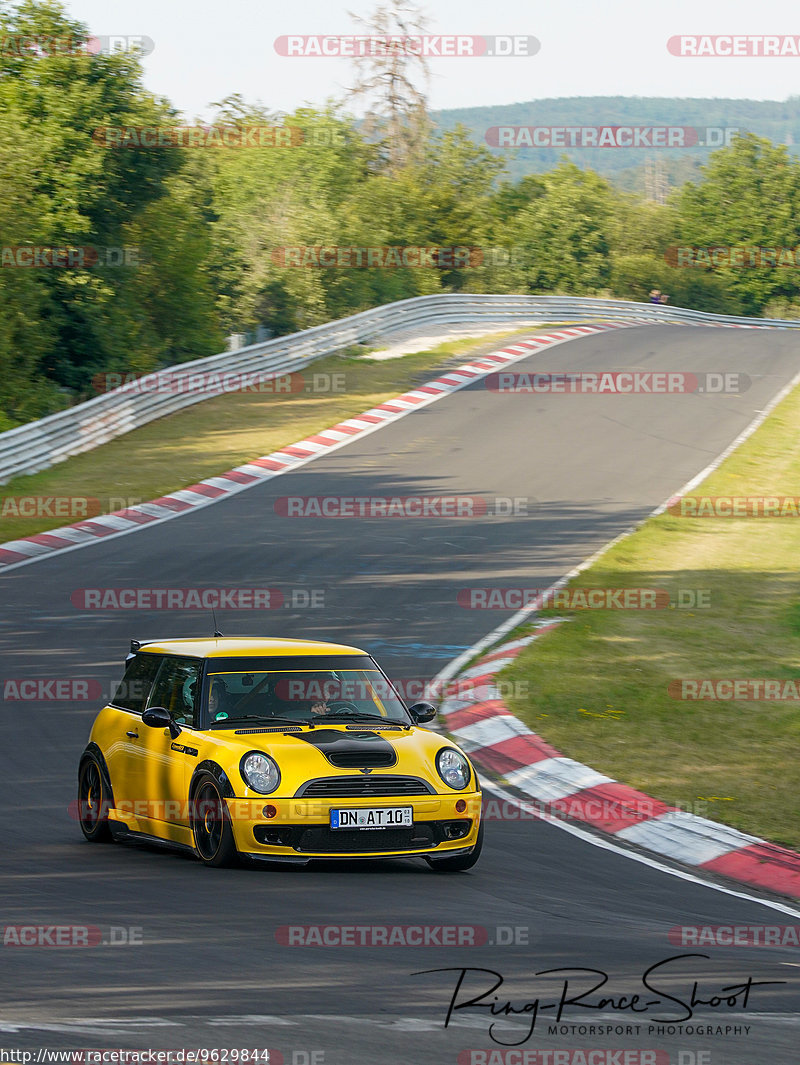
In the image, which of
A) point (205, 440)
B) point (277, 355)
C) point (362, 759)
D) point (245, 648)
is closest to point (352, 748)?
point (362, 759)

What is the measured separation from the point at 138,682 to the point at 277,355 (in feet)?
83.0

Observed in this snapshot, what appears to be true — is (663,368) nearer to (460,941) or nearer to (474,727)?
(474,727)

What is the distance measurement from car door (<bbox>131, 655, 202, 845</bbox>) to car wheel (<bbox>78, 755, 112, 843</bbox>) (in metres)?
0.34

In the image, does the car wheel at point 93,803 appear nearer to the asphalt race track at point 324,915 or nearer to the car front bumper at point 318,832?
the asphalt race track at point 324,915

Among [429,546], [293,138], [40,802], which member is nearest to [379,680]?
[40,802]

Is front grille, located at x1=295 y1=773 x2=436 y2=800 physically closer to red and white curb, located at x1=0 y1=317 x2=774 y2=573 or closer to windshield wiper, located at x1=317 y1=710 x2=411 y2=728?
windshield wiper, located at x1=317 y1=710 x2=411 y2=728

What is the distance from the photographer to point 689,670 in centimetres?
1441

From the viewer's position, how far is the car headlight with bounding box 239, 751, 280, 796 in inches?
319

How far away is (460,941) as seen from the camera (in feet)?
21.9

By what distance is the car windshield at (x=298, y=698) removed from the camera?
8.87 m

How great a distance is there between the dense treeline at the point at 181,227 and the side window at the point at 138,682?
702 inches

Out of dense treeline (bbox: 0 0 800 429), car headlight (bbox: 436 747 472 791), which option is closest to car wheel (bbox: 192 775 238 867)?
car headlight (bbox: 436 747 472 791)

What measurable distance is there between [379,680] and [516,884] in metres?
1.84

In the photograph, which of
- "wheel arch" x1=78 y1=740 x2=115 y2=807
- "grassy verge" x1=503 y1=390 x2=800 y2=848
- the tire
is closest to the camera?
the tire
